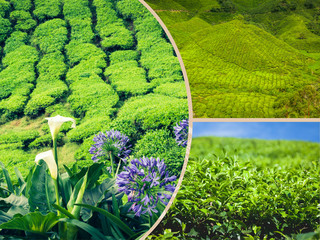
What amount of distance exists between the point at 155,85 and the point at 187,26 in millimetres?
22356

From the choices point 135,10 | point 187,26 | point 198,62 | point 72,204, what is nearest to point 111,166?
point 72,204

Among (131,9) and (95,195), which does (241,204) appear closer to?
(95,195)

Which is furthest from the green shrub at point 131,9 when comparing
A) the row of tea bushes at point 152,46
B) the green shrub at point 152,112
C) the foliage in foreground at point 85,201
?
the foliage in foreground at point 85,201

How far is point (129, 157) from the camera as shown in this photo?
203 centimetres

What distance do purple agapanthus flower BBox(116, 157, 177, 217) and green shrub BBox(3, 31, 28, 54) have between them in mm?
1316

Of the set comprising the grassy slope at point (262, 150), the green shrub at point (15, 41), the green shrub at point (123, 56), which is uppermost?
the green shrub at point (15, 41)

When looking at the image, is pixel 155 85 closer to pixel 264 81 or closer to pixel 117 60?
pixel 117 60

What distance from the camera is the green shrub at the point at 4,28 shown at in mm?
2387

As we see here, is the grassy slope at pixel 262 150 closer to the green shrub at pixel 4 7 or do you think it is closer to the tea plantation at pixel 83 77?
the tea plantation at pixel 83 77

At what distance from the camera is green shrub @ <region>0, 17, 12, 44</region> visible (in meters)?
2.39

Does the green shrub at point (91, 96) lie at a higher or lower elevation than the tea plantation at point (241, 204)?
higher

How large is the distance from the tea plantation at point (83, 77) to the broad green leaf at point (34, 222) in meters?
0.65

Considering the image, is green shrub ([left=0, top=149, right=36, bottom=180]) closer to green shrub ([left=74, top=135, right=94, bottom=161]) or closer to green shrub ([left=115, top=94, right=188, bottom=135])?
green shrub ([left=74, top=135, right=94, bottom=161])

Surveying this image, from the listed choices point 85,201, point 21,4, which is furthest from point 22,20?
point 85,201
